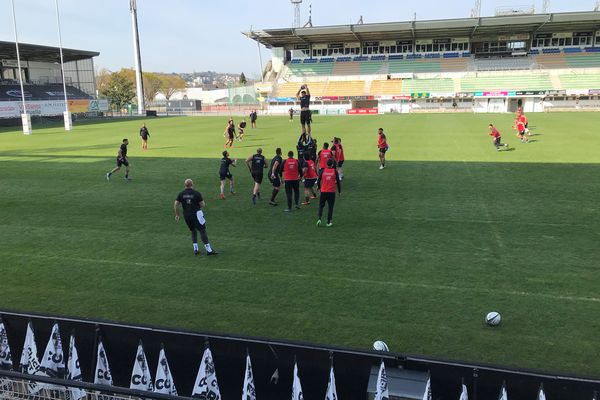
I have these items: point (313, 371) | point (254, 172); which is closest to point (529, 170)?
point (254, 172)

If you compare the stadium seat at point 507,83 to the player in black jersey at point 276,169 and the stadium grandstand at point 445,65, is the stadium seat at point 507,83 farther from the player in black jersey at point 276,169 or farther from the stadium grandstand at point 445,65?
the player in black jersey at point 276,169

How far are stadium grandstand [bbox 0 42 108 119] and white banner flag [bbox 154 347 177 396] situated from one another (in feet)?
191

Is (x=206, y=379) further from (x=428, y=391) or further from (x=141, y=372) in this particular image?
(x=428, y=391)

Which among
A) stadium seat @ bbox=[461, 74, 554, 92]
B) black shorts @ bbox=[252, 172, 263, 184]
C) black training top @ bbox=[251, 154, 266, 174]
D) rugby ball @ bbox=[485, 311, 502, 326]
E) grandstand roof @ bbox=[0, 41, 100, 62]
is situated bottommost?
rugby ball @ bbox=[485, 311, 502, 326]

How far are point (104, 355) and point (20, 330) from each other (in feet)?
4.07

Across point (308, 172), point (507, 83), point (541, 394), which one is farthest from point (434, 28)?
point (541, 394)

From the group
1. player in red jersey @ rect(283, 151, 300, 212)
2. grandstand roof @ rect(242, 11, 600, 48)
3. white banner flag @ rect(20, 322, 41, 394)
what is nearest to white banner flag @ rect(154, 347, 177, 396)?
white banner flag @ rect(20, 322, 41, 394)

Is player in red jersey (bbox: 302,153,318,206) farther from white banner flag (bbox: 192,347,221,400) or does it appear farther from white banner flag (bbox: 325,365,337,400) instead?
white banner flag (bbox: 325,365,337,400)

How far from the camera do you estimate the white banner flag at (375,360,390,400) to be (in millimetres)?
4473

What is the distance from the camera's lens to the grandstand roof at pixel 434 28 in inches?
2391

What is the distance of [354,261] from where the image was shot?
9.50 m

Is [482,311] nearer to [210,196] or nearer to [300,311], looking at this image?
[300,311]

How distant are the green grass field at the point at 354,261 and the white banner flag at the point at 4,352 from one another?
5.88 ft

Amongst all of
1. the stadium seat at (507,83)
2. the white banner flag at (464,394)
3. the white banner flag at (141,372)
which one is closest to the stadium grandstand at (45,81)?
the stadium seat at (507,83)
